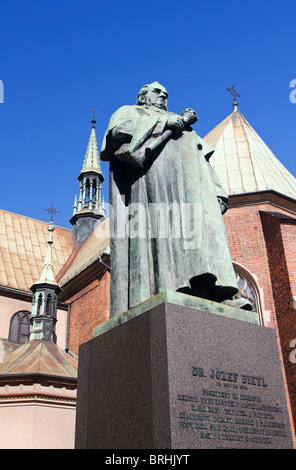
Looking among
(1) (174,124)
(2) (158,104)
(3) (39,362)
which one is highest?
(3) (39,362)

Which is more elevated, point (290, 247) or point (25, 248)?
point (25, 248)

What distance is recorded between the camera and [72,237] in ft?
101

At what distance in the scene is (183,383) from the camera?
3.00m

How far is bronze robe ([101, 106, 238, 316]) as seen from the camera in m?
3.88

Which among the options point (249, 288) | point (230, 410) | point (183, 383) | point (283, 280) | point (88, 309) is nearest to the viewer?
point (183, 383)

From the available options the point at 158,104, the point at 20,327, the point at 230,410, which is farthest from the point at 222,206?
the point at 20,327

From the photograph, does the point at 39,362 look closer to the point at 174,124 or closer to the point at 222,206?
the point at 222,206

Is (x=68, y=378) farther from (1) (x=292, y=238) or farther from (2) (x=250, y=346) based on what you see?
(2) (x=250, y=346)

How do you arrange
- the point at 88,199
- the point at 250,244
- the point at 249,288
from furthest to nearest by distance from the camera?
the point at 88,199 → the point at 250,244 → the point at 249,288

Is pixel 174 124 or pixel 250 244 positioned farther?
pixel 250 244

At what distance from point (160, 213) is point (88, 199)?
95.6 feet

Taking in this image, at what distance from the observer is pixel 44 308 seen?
21578 mm

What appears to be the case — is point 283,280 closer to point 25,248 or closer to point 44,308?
point 44,308
